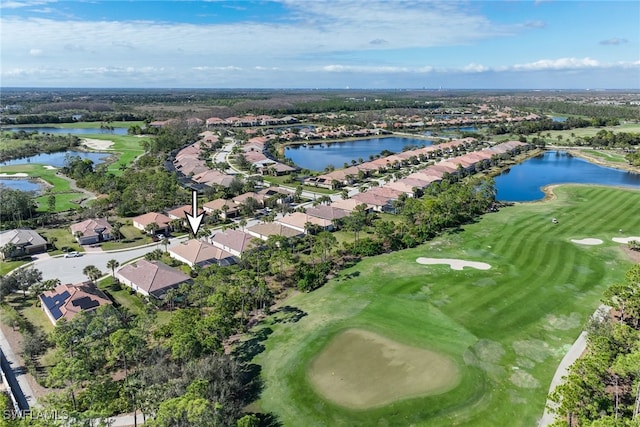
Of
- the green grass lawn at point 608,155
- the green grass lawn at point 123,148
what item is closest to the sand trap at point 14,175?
the green grass lawn at point 123,148

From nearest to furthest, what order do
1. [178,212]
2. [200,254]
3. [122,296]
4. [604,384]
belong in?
[604,384] → [122,296] → [200,254] → [178,212]

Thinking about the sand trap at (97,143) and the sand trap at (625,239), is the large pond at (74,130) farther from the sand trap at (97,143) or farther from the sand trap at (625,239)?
the sand trap at (625,239)

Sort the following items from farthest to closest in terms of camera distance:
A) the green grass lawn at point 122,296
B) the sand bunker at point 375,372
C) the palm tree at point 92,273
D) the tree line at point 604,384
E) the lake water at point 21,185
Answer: the lake water at point 21,185, the palm tree at point 92,273, the green grass lawn at point 122,296, the sand bunker at point 375,372, the tree line at point 604,384

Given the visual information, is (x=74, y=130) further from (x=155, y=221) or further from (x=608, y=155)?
(x=608, y=155)

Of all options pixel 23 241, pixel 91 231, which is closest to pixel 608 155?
pixel 91 231

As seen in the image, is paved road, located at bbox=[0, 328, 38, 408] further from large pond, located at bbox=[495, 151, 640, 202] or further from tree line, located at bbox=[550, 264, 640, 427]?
large pond, located at bbox=[495, 151, 640, 202]
